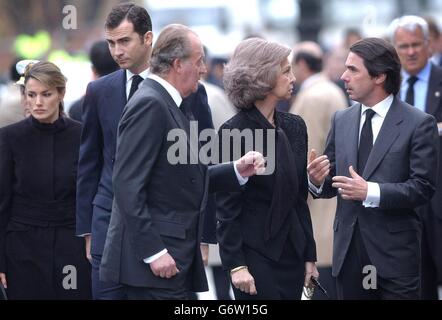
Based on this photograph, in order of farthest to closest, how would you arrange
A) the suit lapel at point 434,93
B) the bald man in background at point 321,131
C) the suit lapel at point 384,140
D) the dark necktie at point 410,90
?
the bald man in background at point 321,131, the dark necktie at point 410,90, the suit lapel at point 434,93, the suit lapel at point 384,140

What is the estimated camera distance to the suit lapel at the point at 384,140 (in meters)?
7.07

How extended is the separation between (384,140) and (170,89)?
1.32 m

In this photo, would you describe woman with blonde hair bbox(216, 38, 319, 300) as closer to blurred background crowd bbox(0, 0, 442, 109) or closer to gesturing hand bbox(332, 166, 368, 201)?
gesturing hand bbox(332, 166, 368, 201)

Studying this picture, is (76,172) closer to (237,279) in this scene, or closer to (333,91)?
(237,279)

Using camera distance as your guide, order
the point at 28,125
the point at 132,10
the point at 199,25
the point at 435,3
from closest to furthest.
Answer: the point at 132,10, the point at 28,125, the point at 199,25, the point at 435,3

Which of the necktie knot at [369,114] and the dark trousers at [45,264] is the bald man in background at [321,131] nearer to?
the dark trousers at [45,264]

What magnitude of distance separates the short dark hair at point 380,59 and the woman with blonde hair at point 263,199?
48 cm

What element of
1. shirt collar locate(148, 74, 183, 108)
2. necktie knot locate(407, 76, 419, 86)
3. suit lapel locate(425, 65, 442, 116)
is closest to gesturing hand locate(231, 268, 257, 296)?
shirt collar locate(148, 74, 183, 108)

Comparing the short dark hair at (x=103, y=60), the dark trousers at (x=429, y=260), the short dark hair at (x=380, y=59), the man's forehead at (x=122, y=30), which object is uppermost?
the man's forehead at (x=122, y=30)

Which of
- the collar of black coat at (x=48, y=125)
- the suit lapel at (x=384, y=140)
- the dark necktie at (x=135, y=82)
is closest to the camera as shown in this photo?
the suit lapel at (x=384, y=140)

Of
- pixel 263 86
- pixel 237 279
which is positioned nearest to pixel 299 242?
pixel 237 279

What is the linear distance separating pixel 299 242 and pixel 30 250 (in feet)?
6.29

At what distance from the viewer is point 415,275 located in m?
7.10

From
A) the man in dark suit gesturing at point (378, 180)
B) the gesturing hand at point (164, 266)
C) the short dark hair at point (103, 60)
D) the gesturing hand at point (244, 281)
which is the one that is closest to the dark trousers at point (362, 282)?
the man in dark suit gesturing at point (378, 180)
